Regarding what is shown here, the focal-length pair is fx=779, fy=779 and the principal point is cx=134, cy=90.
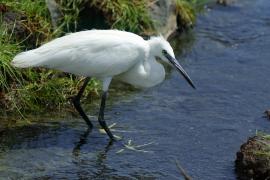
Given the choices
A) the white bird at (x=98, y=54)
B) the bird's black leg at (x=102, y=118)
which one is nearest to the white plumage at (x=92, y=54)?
the white bird at (x=98, y=54)

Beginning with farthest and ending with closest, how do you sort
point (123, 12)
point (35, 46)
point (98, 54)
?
point (123, 12)
point (35, 46)
point (98, 54)

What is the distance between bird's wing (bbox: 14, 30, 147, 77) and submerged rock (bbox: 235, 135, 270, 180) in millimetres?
1471

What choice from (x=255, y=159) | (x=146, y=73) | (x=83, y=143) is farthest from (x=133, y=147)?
(x=255, y=159)

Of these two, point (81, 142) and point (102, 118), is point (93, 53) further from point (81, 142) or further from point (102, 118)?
point (81, 142)

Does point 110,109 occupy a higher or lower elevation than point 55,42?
lower

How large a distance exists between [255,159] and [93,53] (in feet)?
6.27

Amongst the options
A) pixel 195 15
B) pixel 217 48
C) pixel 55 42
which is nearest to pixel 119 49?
pixel 55 42

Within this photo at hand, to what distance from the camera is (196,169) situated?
6.79m

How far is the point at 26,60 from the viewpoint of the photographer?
7.32 metres

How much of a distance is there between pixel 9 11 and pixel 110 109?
1.55 meters

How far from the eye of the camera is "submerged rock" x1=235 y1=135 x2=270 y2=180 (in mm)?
6469

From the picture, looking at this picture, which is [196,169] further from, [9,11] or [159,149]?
[9,11]

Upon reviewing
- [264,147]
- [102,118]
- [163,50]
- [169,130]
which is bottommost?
[169,130]

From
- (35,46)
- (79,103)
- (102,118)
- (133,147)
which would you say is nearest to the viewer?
(133,147)
